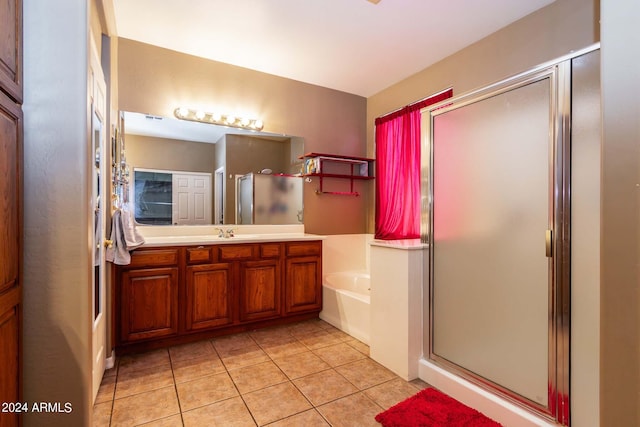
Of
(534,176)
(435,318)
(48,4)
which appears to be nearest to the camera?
(48,4)

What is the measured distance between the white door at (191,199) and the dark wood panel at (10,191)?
2052 mm

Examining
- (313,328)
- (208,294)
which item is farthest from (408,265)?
(208,294)

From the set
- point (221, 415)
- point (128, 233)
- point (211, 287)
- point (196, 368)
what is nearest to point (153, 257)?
point (128, 233)

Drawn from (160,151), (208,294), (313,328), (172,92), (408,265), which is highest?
(172,92)

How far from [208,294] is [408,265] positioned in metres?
1.72

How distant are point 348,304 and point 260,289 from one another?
84 centimetres

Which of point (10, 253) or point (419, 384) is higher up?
point (10, 253)

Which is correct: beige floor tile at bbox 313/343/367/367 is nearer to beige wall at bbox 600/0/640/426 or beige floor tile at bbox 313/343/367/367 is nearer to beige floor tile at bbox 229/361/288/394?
beige floor tile at bbox 229/361/288/394

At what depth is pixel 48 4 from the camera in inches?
42.4

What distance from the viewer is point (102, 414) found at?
1.76 metres

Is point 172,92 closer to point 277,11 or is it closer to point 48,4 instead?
point 277,11

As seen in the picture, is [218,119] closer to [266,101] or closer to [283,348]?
[266,101]

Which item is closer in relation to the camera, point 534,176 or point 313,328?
point 534,176

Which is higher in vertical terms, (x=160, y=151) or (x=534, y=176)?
(x=160, y=151)
